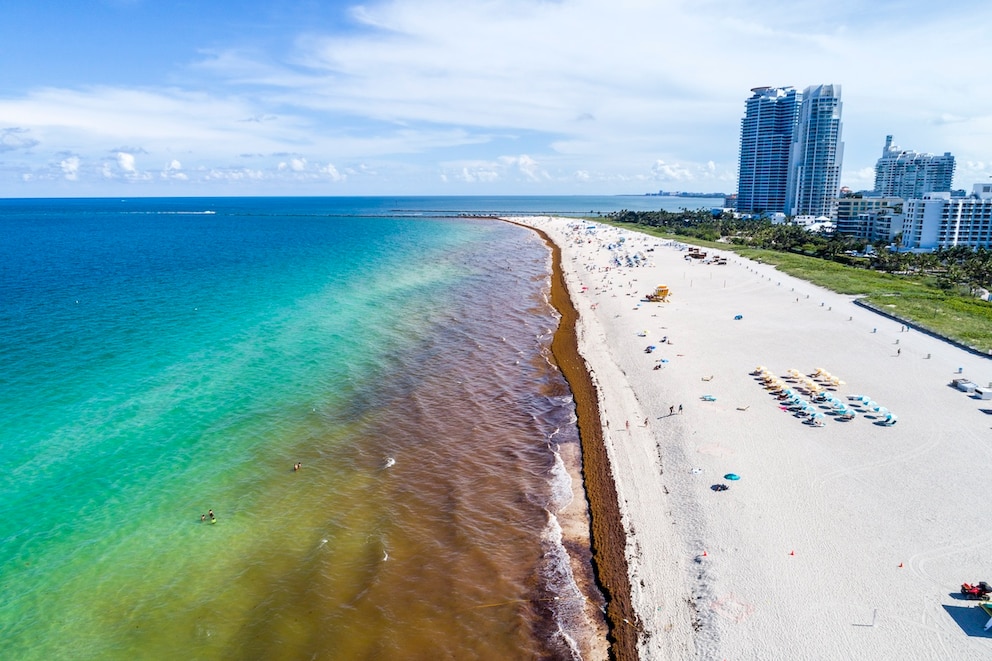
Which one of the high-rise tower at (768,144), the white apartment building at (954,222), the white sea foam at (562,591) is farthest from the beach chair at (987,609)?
the high-rise tower at (768,144)

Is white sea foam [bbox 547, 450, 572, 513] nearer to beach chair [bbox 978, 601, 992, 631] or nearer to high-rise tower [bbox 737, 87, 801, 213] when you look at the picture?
beach chair [bbox 978, 601, 992, 631]

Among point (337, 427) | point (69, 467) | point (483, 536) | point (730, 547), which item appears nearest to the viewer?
point (730, 547)

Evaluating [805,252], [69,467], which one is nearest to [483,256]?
[805,252]

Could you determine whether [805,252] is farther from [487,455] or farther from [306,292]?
[487,455]

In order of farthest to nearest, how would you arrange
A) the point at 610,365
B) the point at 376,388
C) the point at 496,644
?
1. the point at 610,365
2. the point at 376,388
3. the point at 496,644

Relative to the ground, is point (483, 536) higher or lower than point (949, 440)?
lower

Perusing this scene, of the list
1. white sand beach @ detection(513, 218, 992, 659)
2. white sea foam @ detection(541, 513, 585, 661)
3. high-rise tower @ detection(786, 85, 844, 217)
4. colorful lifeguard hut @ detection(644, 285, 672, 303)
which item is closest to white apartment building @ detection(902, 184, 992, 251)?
high-rise tower @ detection(786, 85, 844, 217)

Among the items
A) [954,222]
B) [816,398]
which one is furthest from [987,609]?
[954,222]
